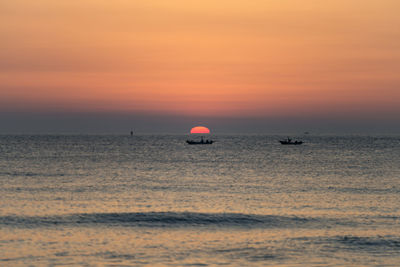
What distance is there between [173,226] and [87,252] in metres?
9.61

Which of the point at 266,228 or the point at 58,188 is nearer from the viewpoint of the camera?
the point at 266,228

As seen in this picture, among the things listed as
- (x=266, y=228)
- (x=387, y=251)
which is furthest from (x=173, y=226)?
(x=387, y=251)

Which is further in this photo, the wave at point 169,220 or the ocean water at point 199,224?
the wave at point 169,220

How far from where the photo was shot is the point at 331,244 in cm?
3044

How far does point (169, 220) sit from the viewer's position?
128 ft

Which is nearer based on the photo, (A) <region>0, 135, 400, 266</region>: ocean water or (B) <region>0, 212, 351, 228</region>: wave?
(A) <region>0, 135, 400, 266</region>: ocean water

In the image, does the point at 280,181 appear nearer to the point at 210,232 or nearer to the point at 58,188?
the point at 58,188

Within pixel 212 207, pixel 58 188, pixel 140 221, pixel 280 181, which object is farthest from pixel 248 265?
pixel 280 181

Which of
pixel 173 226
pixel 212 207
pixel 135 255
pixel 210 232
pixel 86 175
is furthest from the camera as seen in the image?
pixel 86 175

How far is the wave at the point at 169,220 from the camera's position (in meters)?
36.8

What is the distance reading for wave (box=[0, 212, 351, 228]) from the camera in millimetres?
36812

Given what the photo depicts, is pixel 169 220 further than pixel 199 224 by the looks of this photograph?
Yes

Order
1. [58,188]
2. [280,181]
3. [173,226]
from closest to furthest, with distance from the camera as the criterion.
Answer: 1. [173,226]
2. [58,188]
3. [280,181]

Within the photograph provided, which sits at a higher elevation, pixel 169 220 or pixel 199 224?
pixel 169 220
